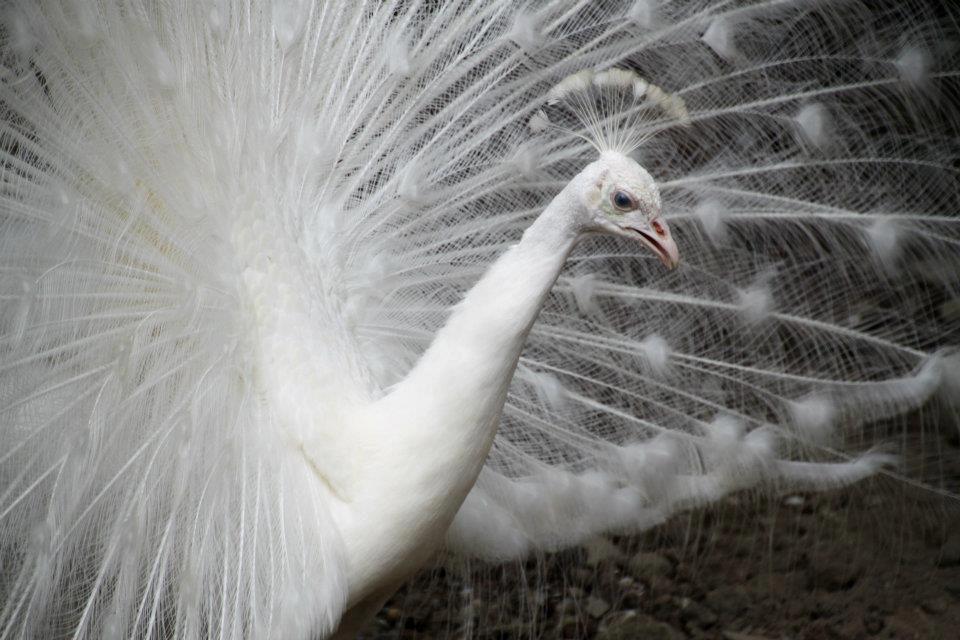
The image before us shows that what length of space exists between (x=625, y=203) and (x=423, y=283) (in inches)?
31.8

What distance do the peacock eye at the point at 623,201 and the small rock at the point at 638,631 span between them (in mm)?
1745

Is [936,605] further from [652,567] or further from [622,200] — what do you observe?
[622,200]

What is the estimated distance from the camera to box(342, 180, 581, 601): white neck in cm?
216

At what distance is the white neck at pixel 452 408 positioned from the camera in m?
2.16

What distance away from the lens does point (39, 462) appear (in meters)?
2.21

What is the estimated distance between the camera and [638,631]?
11.4ft

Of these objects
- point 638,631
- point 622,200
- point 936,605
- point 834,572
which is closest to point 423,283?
point 622,200

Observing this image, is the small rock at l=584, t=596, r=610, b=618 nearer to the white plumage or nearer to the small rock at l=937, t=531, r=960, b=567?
the white plumage

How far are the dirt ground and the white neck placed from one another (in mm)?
1046

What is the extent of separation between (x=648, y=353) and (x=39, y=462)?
4.89 feet

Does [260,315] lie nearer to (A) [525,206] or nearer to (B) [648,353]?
(A) [525,206]

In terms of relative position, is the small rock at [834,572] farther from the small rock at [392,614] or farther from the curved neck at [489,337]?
the curved neck at [489,337]

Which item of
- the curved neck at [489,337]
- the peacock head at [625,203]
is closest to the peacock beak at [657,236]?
the peacock head at [625,203]

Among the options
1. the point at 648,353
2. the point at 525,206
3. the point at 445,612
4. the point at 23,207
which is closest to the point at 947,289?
the point at 648,353
